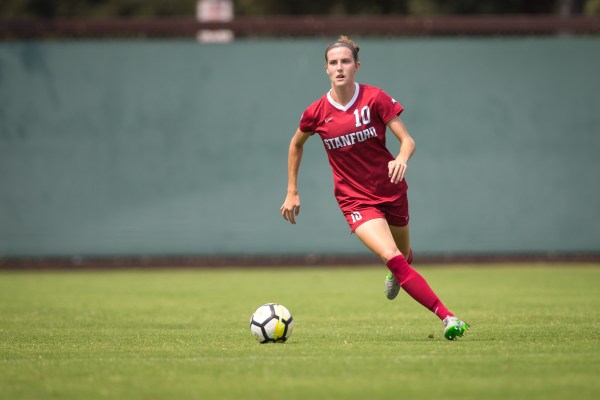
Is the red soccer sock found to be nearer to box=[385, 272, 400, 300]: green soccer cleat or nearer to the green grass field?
the green grass field

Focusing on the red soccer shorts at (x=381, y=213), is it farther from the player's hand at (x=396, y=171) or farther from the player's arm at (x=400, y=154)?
the player's hand at (x=396, y=171)

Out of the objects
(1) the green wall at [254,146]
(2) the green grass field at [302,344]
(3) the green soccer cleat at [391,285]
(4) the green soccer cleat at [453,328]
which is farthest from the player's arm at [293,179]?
(1) the green wall at [254,146]

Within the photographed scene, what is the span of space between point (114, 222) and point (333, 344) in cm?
1246

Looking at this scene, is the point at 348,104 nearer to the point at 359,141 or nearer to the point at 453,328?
the point at 359,141

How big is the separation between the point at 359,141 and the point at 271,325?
2003mm

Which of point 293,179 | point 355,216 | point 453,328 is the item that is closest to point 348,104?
point 293,179

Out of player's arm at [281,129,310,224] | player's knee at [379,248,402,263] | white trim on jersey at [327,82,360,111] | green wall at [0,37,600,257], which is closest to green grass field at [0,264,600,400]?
player's knee at [379,248,402,263]

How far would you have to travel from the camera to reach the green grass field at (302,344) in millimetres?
6637

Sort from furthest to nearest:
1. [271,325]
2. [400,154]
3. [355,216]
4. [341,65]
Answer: [355,216], [341,65], [400,154], [271,325]

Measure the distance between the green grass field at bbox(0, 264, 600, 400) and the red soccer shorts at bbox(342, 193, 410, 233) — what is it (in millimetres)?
1062

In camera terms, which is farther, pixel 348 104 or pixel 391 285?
pixel 391 285

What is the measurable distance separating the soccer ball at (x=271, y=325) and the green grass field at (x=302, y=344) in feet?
0.39

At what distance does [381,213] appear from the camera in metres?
9.68

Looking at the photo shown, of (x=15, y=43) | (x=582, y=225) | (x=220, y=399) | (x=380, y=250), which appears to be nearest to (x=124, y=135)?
(x=15, y=43)
